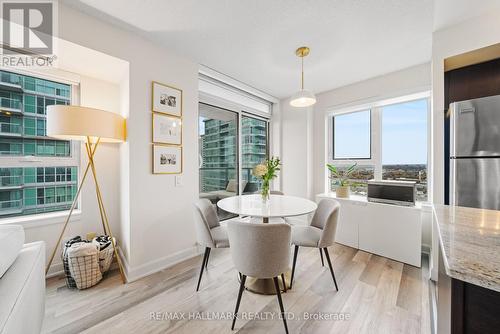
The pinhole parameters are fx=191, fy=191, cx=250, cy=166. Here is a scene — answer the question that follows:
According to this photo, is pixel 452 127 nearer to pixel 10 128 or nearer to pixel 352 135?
pixel 352 135

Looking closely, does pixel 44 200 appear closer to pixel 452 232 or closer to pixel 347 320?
pixel 347 320

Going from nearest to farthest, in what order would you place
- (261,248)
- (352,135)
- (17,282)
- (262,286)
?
(17,282), (261,248), (262,286), (352,135)

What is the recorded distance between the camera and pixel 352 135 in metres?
3.29

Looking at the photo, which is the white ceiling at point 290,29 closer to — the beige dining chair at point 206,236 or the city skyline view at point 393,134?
the city skyline view at point 393,134

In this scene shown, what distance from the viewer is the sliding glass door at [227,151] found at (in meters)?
2.98

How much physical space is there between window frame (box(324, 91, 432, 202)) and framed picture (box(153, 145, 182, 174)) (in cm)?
255

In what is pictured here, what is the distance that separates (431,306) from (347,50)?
2.66 metres

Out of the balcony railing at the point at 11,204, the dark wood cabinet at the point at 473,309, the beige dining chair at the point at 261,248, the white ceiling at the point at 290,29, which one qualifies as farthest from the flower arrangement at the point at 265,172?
the balcony railing at the point at 11,204

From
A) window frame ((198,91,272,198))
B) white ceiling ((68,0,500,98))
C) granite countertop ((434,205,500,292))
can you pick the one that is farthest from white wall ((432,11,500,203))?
window frame ((198,91,272,198))

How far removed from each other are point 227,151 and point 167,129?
1257mm

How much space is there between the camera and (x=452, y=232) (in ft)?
2.70

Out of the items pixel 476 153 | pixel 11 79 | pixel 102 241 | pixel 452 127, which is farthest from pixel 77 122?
pixel 476 153

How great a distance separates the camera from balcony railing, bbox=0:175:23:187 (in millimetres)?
1860

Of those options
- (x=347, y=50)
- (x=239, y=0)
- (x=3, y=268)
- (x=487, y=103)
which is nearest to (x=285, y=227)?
(x=3, y=268)
